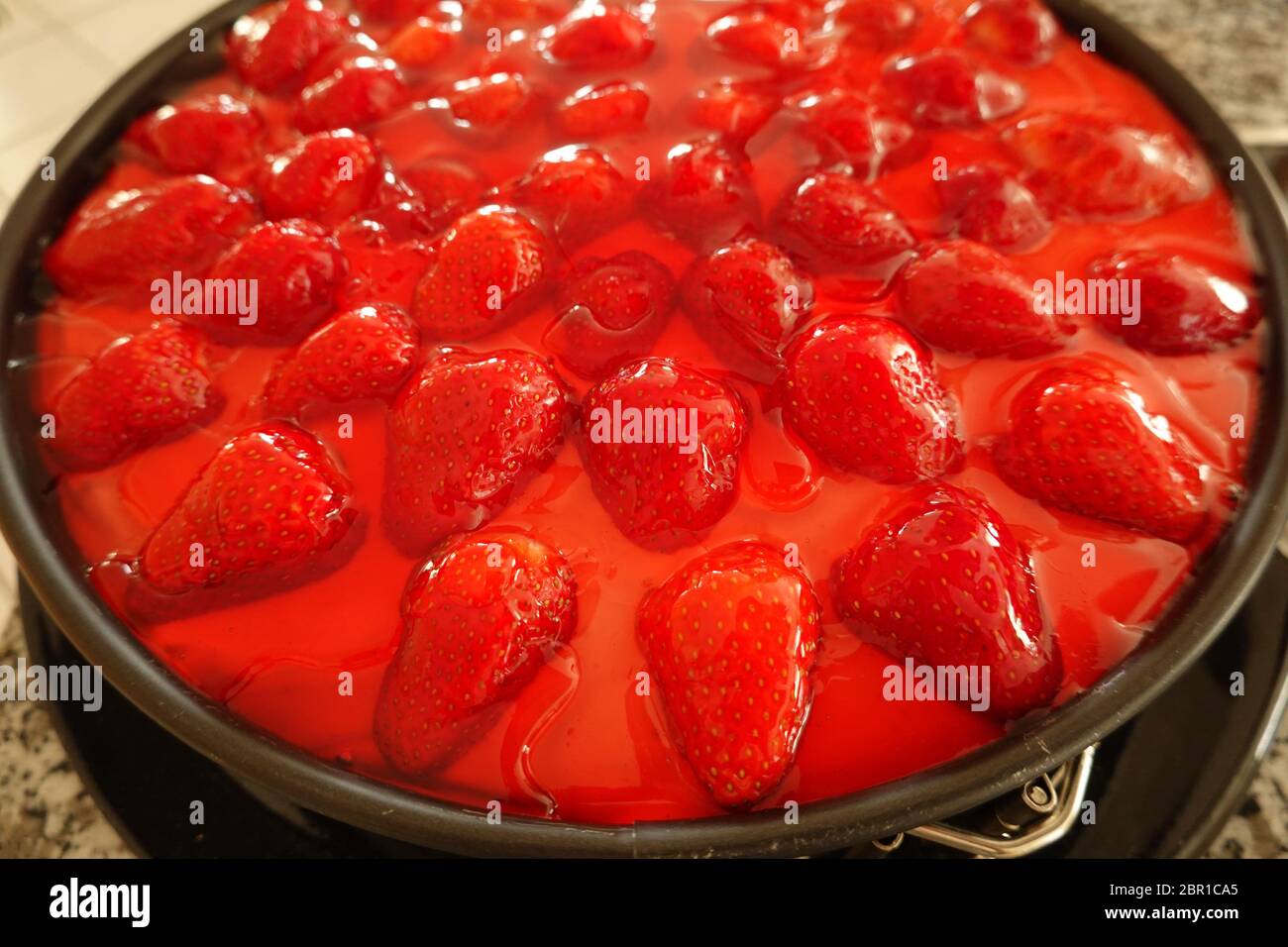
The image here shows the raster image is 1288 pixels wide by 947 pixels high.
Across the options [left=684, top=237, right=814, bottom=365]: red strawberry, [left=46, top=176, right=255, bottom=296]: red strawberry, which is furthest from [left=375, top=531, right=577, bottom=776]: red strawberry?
[left=46, top=176, right=255, bottom=296]: red strawberry

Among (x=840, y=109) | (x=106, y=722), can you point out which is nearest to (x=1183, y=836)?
(x=840, y=109)

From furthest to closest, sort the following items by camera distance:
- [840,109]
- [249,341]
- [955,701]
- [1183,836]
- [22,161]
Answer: [22,161] → [840,109] → [249,341] → [1183,836] → [955,701]

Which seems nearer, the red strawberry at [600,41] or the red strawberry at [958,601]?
the red strawberry at [958,601]

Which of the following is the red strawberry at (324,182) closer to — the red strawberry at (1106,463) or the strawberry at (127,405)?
the strawberry at (127,405)

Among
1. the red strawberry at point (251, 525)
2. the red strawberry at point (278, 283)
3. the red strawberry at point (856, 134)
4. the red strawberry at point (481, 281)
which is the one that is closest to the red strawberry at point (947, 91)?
the red strawberry at point (856, 134)

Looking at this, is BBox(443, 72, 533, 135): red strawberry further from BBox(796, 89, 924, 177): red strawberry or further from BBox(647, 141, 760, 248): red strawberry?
BBox(796, 89, 924, 177): red strawberry

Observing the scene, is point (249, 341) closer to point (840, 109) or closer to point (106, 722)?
point (106, 722)
